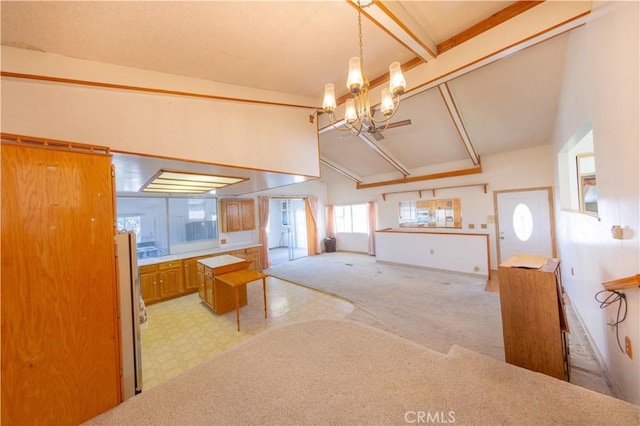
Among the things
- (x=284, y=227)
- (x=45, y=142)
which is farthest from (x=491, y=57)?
(x=284, y=227)

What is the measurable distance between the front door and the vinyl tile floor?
4127 millimetres

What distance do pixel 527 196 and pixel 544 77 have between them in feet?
9.42

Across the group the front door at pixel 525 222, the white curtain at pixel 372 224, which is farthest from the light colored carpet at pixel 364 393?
the white curtain at pixel 372 224

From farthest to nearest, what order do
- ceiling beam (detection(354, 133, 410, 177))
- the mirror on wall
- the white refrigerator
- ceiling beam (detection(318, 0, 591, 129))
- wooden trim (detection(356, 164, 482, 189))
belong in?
the mirror on wall → wooden trim (detection(356, 164, 482, 189)) → ceiling beam (detection(354, 133, 410, 177)) → ceiling beam (detection(318, 0, 591, 129)) → the white refrigerator

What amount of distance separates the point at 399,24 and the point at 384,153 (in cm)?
406

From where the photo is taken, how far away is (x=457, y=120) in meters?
4.08

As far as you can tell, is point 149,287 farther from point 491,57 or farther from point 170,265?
point 491,57

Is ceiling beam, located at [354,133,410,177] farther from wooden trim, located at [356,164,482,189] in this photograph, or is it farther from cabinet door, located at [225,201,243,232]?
cabinet door, located at [225,201,243,232]

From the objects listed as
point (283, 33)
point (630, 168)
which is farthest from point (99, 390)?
point (630, 168)

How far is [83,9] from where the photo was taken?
1.60 metres

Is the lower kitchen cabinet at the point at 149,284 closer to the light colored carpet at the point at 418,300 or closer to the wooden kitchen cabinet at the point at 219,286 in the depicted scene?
the wooden kitchen cabinet at the point at 219,286

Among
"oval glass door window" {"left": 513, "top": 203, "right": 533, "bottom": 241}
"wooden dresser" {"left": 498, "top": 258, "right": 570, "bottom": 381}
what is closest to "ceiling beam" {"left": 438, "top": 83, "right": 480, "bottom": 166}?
"oval glass door window" {"left": 513, "top": 203, "right": 533, "bottom": 241}

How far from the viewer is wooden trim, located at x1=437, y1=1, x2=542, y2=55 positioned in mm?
2057

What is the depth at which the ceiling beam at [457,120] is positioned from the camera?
3434 millimetres
